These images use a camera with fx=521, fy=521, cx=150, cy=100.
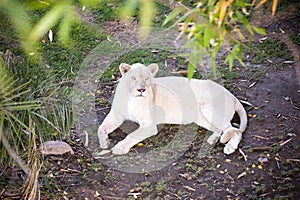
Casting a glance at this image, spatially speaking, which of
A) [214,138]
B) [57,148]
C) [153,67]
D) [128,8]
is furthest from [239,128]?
[128,8]

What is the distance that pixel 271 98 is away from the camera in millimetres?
4238

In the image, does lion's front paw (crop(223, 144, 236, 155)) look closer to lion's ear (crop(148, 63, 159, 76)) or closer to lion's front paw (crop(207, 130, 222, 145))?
lion's front paw (crop(207, 130, 222, 145))

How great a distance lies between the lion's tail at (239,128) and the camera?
3.70 metres

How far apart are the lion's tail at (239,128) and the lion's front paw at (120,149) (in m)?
0.68

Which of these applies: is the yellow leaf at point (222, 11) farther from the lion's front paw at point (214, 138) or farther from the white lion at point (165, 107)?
the lion's front paw at point (214, 138)

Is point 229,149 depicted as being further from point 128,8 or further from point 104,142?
point 128,8

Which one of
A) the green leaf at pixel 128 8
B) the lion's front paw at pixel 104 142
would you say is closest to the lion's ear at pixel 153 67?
the lion's front paw at pixel 104 142

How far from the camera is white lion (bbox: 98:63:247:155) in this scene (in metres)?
3.68

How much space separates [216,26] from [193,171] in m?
1.97

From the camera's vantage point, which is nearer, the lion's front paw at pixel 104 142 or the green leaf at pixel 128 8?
the green leaf at pixel 128 8

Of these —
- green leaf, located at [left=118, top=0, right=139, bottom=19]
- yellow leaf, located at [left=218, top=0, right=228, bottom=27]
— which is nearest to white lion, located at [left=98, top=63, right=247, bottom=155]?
green leaf, located at [left=118, top=0, right=139, bottom=19]

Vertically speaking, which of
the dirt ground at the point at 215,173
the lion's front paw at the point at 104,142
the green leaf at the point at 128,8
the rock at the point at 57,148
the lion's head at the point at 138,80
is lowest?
the dirt ground at the point at 215,173

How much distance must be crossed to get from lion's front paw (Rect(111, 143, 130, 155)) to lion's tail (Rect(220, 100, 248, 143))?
0.68m

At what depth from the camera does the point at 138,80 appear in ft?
11.9
